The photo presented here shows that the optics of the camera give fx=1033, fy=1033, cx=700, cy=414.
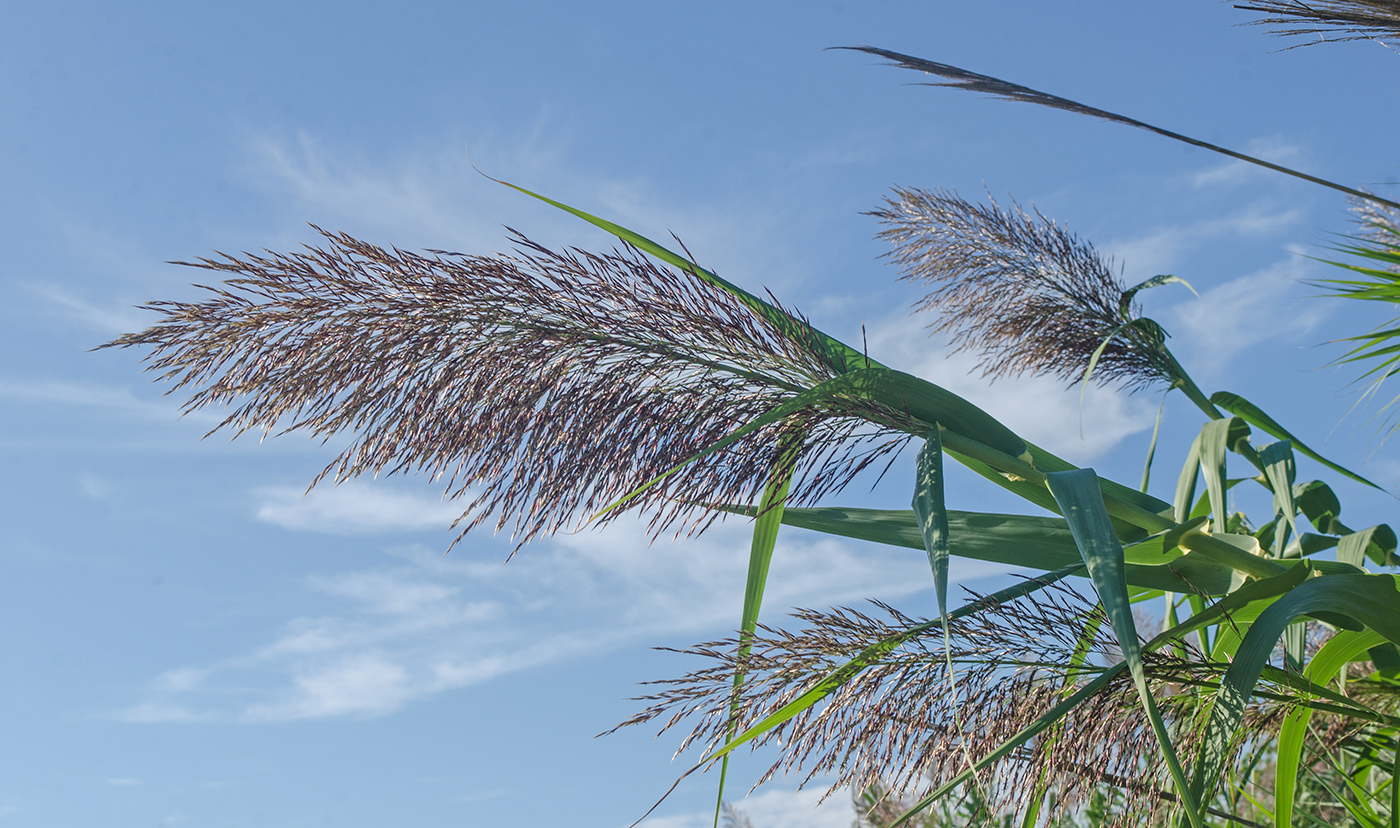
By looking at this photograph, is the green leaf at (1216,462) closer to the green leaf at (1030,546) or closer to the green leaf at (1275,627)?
the green leaf at (1030,546)

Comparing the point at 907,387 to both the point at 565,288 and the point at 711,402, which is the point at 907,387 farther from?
the point at 565,288

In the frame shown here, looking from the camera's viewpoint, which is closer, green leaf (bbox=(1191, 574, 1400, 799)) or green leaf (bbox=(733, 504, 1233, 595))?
green leaf (bbox=(1191, 574, 1400, 799))

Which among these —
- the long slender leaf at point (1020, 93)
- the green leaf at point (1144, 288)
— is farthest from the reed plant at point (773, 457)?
the green leaf at point (1144, 288)

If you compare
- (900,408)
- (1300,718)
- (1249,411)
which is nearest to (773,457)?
(900,408)

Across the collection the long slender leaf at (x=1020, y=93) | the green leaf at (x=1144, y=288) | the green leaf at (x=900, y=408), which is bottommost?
the green leaf at (x=900, y=408)

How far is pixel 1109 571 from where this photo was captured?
1.24 m

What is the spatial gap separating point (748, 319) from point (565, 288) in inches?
10.2

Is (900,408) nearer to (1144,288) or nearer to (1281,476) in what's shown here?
(1281,476)

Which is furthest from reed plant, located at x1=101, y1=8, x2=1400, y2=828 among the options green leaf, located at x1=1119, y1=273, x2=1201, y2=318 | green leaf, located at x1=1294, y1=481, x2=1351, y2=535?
green leaf, located at x1=1119, y1=273, x2=1201, y2=318

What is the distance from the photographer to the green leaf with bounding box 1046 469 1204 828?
3.49ft

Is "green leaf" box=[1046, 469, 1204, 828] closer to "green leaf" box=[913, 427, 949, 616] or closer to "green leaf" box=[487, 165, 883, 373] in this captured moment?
"green leaf" box=[913, 427, 949, 616]

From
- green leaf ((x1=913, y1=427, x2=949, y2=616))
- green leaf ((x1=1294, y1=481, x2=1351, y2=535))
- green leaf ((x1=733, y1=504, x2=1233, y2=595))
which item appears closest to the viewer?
green leaf ((x1=913, y1=427, x2=949, y2=616))

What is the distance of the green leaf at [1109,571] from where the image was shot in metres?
1.06

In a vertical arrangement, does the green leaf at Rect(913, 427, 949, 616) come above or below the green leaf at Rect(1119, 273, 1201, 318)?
below
